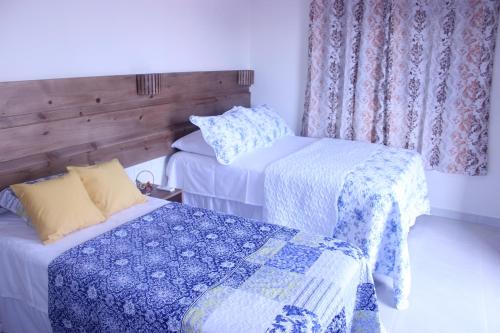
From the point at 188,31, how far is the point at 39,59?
138 cm

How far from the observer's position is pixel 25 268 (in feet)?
5.65

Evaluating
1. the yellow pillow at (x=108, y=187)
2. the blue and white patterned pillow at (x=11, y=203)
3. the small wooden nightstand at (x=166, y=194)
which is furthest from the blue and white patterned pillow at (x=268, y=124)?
the blue and white patterned pillow at (x=11, y=203)

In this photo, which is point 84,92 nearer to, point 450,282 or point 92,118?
point 92,118

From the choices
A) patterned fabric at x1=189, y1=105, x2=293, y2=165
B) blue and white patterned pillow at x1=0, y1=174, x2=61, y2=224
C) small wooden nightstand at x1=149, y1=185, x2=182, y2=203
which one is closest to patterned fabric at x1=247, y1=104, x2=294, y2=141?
patterned fabric at x1=189, y1=105, x2=293, y2=165

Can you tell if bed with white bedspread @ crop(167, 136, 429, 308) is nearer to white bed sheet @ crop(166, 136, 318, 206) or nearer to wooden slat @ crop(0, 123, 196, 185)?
white bed sheet @ crop(166, 136, 318, 206)

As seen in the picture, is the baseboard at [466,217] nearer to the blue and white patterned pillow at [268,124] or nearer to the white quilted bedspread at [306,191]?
the white quilted bedspread at [306,191]

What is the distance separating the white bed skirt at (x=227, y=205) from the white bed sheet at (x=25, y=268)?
43.2 inches

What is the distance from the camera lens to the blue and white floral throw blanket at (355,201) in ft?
7.65

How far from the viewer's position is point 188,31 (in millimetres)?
3270

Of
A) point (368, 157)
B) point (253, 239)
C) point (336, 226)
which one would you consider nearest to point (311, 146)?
point (368, 157)

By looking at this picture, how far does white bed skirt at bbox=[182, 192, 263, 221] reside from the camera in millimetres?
2875

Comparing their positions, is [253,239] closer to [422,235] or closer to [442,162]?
[422,235]

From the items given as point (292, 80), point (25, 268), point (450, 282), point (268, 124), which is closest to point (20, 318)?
point (25, 268)

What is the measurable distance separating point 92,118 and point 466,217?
316 centimetres
